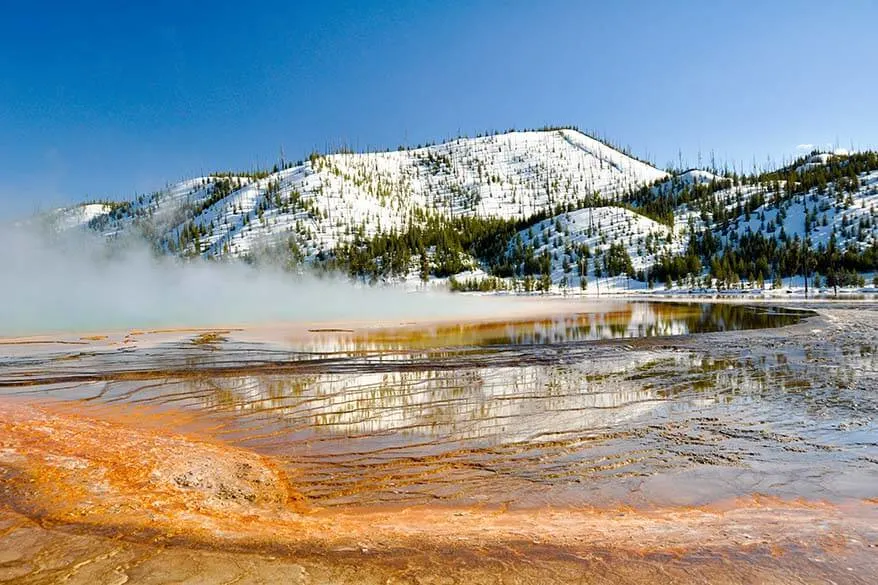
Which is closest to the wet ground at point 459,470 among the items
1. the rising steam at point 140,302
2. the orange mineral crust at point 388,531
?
the orange mineral crust at point 388,531

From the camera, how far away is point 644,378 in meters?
16.0

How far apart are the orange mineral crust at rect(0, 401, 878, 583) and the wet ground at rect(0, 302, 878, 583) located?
0.03 meters

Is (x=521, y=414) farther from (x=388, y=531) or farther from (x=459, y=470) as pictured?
(x=388, y=531)

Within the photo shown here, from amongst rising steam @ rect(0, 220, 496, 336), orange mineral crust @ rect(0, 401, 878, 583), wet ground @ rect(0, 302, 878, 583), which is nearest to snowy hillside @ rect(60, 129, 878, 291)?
rising steam @ rect(0, 220, 496, 336)

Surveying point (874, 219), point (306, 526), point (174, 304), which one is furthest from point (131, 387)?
point (874, 219)

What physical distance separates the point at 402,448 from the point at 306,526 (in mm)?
3494

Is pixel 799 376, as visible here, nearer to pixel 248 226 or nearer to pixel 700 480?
pixel 700 480

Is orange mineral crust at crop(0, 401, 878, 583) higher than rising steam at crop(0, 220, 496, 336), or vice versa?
rising steam at crop(0, 220, 496, 336)

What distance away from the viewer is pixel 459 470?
8461 mm

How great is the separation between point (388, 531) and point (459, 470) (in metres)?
2.60

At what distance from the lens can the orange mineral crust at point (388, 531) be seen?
517 cm

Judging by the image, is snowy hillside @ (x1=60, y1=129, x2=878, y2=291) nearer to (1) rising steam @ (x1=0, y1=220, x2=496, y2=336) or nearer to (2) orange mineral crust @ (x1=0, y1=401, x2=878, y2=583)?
(1) rising steam @ (x1=0, y1=220, x2=496, y2=336)

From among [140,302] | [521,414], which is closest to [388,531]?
[521,414]

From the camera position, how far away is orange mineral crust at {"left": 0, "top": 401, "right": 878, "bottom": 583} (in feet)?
17.0
